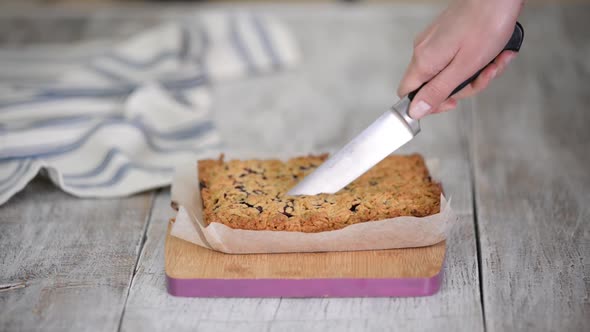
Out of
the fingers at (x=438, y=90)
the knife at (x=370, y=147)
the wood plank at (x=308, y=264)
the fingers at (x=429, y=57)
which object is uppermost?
the fingers at (x=429, y=57)

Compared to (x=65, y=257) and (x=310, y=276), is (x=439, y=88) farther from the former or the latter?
(x=65, y=257)

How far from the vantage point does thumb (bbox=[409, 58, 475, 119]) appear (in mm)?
1497

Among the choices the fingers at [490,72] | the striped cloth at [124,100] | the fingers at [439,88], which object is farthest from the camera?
the striped cloth at [124,100]

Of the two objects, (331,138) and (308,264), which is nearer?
(308,264)

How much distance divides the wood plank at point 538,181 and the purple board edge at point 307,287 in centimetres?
14

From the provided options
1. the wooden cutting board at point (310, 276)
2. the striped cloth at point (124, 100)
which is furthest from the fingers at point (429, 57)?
the striped cloth at point (124, 100)

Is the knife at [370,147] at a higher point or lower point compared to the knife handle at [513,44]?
lower

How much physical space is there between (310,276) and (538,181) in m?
0.78

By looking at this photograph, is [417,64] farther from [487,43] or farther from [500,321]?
[500,321]

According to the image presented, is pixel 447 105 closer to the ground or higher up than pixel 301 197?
higher up

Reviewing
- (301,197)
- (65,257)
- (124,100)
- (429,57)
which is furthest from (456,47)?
(124,100)

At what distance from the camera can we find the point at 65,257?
1.59m

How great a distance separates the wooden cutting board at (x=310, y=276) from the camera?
4.66 ft

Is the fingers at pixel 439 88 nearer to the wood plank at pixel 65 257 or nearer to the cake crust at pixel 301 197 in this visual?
the cake crust at pixel 301 197
